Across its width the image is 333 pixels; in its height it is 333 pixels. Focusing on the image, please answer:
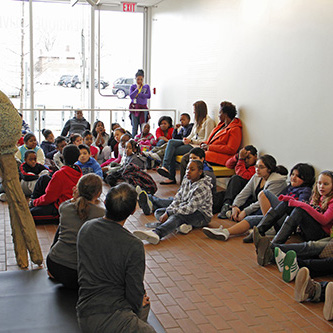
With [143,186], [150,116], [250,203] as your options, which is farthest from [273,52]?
[150,116]

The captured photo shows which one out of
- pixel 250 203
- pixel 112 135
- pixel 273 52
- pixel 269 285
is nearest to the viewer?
pixel 269 285

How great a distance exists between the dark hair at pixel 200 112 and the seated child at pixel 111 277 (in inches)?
226

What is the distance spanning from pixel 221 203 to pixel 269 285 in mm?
2251

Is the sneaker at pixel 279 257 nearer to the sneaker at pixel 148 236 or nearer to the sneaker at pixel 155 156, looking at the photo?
the sneaker at pixel 148 236

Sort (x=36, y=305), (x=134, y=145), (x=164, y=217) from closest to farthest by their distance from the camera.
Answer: (x=36, y=305) < (x=164, y=217) < (x=134, y=145)

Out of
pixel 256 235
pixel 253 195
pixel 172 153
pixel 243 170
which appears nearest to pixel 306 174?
pixel 253 195

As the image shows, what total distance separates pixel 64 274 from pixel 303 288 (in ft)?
6.32

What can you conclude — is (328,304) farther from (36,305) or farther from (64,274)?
(36,305)

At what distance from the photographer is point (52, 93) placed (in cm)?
1170

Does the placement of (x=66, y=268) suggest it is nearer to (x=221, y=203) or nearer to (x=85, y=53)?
(x=221, y=203)

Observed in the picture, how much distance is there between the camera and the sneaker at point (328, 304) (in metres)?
3.55

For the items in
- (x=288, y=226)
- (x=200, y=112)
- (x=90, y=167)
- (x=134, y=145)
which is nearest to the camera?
(x=288, y=226)

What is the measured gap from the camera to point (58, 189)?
18.0 feet

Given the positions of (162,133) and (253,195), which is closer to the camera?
(253,195)
